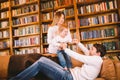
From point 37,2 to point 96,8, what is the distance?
1584 mm

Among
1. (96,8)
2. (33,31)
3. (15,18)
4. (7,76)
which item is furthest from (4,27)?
(7,76)

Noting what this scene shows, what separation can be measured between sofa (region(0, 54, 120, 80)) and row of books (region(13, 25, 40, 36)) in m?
2.27

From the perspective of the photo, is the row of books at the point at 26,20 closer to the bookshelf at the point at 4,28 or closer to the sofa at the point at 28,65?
the bookshelf at the point at 4,28

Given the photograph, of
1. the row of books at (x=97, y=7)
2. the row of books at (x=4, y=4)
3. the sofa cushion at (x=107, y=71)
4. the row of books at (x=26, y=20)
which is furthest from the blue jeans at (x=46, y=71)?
the row of books at (x=4, y=4)

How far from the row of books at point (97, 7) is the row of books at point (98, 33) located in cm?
47

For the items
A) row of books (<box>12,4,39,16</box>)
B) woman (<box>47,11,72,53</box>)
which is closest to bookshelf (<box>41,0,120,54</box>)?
row of books (<box>12,4,39,16</box>)

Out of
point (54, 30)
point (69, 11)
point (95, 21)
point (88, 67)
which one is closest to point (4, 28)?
point (69, 11)

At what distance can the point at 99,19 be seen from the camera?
15.1 ft

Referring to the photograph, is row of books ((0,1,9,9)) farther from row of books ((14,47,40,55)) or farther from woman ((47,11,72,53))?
woman ((47,11,72,53))

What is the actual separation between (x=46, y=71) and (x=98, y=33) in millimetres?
2408

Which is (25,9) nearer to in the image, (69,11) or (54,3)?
(54,3)

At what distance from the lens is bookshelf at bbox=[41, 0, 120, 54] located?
175 inches

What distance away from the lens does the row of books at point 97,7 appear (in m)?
4.49

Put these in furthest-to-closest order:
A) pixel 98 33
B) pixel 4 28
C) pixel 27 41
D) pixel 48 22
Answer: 1. pixel 4 28
2. pixel 27 41
3. pixel 48 22
4. pixel 98 33
